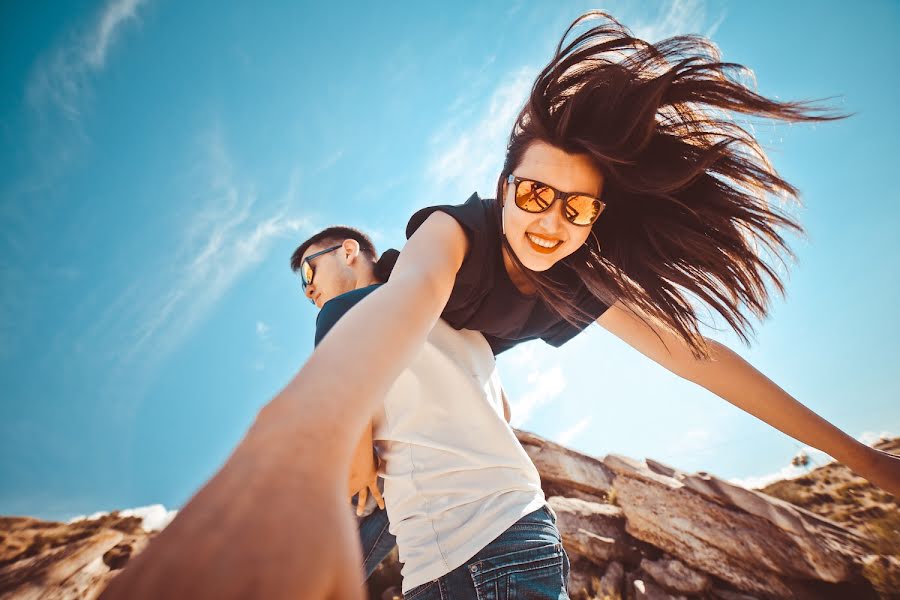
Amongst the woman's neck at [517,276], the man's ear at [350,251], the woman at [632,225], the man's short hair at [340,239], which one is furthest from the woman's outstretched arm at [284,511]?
the man's short hair at [340,239]

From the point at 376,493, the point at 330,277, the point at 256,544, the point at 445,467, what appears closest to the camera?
the point at 256,544

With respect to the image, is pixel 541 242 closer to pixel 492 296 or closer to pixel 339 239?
pixel 492 296

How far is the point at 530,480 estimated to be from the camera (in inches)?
61.7

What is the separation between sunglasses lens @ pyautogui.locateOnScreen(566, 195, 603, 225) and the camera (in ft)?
6.52

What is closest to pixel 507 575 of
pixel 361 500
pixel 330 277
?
pixel 361 500

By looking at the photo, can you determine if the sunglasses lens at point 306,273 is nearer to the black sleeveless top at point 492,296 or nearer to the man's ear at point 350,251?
the man's ear at point 350,251

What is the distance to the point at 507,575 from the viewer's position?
1.21 meters

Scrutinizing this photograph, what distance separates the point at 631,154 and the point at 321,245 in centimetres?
253

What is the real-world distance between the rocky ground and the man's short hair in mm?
3618

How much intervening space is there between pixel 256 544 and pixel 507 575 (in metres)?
1.13

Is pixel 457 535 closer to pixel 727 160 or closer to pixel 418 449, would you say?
pixel 418 449

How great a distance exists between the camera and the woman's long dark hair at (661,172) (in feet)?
6.64

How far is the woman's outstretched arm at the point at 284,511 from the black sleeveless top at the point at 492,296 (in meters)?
1.09

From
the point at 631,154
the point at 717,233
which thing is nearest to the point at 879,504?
the point at 717,233
